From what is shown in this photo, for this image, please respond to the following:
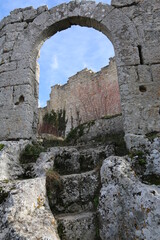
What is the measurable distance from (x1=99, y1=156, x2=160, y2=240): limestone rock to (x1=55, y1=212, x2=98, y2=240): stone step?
0.36 ft

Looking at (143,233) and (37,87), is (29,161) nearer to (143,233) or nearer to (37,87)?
(37,87)

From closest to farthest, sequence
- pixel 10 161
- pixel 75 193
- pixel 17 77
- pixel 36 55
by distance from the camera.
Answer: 1. pixel 75 193
2. pixel 10 161
3. pixel 17 77
4. pixel 36 55

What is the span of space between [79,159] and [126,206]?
4.78 feet

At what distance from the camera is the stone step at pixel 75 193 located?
2.78 m

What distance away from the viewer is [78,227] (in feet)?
7.73

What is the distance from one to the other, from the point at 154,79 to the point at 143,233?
9.77 ft

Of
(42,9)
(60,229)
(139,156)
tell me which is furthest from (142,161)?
(42,9)

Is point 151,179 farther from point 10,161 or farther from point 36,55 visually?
point 36,55

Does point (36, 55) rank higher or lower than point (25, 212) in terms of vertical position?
higher

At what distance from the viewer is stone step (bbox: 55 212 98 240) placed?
2309 millimetres

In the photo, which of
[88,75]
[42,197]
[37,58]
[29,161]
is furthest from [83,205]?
[88,75]

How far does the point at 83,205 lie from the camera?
279 cm

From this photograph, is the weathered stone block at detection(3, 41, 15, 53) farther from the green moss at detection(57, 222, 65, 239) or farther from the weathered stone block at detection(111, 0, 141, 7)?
the green moss at detection(57, 222, 65, 239)

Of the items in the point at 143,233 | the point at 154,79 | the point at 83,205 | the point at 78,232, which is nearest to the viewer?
the point at 143,233
